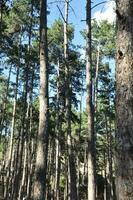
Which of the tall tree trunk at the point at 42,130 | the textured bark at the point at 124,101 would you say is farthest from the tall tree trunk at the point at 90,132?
the textured bark at the point at 124,101

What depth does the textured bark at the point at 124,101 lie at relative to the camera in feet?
13.9

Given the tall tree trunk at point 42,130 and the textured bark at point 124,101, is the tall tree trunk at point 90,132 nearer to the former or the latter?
the tall tree trunk at point 42,130

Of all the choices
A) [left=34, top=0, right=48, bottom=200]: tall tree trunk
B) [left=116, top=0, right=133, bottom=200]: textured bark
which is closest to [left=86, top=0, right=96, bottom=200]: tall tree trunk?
[left=34, top=0, right=48, bottom=200]: tall tree trunk

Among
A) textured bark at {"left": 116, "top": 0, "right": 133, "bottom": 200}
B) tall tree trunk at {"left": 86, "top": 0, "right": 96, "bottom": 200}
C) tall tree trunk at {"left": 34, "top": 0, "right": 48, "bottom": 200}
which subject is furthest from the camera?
tall tree trunk at {"left": 86, "top": 0, "right": 96, "bottom": 200}

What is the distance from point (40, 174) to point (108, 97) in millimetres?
25837

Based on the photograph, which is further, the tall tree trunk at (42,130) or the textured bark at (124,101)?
the tall tree trunk at (42,130)

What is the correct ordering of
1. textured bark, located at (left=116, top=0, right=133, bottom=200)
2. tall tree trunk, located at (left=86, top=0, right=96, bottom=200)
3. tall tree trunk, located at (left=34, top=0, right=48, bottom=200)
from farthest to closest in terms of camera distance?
tall tree trunk, located at (left=86, top=0, right=96, bottom=200) < tall tree trunk, located at (left=34, top=0, right=48, bottom=200) < textured bark, located at (left=116, top=0, right=133, bottom=200)

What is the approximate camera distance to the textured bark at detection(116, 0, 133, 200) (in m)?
4.25

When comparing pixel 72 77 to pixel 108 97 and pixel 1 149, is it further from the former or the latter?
pixel 1 149

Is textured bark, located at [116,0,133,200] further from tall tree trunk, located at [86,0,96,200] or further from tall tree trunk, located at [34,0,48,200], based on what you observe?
tall tree trunk, located at [86,0,96,200]

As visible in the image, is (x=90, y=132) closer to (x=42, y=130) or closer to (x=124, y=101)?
(x=42, y=130)

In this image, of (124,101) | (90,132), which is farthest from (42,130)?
(124,101)

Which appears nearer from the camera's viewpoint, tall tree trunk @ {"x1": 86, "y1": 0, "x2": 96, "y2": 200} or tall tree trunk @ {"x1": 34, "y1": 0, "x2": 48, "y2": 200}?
tall tree trunk @ {"x1": 34, "y1": 0, "x2": 48, "y2": 200}

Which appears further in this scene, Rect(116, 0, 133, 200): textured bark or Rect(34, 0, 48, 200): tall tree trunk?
Rect(34, 0, 48, 200): tall tree trunk
